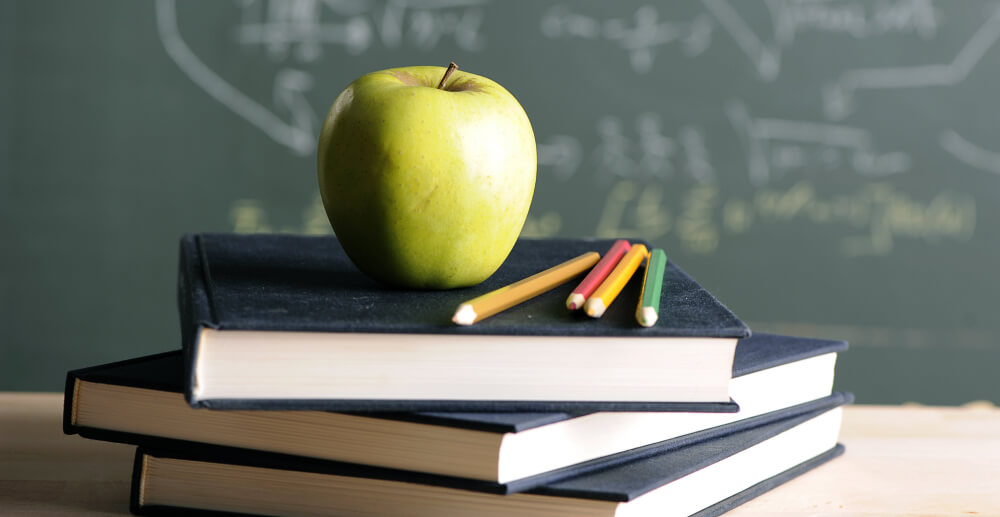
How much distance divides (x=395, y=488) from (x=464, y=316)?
0.10 m

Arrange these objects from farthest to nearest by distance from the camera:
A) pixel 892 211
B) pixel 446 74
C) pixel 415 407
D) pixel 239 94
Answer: pixel 892 211 < pixel 239 94 < pixel 446 74 < pixel 415 407

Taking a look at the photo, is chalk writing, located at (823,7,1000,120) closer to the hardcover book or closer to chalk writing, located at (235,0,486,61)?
chalk writing, located at (235,0,486,61)

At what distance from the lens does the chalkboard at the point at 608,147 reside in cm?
196

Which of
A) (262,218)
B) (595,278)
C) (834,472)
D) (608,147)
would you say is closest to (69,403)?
(595,278)

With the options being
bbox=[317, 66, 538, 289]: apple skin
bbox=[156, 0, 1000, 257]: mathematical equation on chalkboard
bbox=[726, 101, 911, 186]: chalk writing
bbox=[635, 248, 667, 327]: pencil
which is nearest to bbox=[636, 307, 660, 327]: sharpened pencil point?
bbox=[635, 248, 667, 327]: pencil

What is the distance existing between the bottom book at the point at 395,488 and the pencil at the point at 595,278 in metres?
0.09

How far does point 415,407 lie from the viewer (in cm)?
48

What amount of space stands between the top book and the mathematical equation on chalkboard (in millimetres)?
1518

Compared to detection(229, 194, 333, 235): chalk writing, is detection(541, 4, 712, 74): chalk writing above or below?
above

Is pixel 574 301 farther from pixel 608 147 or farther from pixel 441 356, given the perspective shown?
pixel 608 147

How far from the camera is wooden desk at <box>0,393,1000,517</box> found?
561mm

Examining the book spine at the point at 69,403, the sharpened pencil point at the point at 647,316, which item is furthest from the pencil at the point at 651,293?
the book spine at the point at 69,403

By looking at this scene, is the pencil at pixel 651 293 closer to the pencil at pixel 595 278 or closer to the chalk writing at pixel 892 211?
the pencil at pixel 595 278

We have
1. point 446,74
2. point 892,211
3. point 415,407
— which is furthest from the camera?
point 892,211
